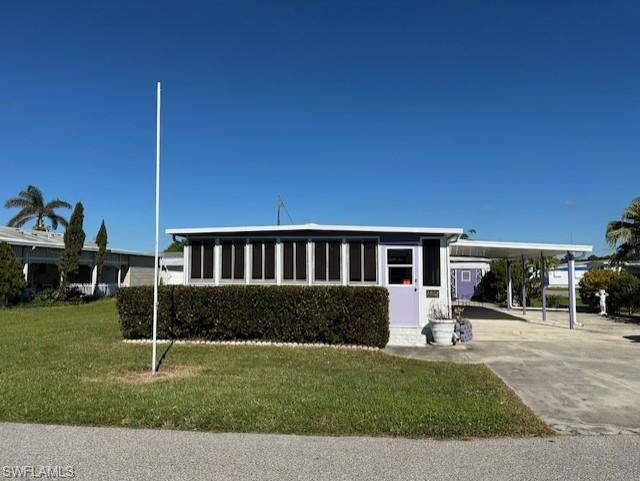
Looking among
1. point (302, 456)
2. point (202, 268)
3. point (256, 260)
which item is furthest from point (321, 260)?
point (302, 456)

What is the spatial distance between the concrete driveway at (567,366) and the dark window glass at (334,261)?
10.5 ft

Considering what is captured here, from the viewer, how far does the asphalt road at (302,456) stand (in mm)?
3871

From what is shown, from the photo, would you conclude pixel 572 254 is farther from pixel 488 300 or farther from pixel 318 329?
pixel 488 300

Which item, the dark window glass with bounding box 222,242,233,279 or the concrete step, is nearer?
the concrete step

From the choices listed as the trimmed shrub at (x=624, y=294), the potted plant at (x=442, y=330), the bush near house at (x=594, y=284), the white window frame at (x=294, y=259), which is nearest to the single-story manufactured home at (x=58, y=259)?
the white window frame at (x=294, y=259)

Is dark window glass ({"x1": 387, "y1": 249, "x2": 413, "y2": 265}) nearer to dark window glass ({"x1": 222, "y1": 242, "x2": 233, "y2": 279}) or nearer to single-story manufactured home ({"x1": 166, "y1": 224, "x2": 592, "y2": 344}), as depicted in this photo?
single-story manufactured home ({"x1": 166, "y1": 224, "x2": 592, "y2": 344})

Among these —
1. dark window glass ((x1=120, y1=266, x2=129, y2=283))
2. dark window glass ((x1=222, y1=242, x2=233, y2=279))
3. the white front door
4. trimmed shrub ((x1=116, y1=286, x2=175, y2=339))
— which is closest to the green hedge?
trimmed shrub ((x1=116, y1=286, x2=175, y2=339))

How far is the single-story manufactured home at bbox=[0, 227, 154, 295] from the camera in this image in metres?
24.8

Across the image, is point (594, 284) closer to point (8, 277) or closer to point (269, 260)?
point (269, 260)

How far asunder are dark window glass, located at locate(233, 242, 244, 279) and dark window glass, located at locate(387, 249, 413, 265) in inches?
153

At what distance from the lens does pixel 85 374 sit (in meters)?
7.62

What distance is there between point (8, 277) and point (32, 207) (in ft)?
65.3

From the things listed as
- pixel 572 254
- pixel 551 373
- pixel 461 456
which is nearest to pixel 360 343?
pixel 551 373

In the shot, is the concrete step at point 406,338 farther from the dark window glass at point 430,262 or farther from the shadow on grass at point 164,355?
the shadow on grass at point 164,355
